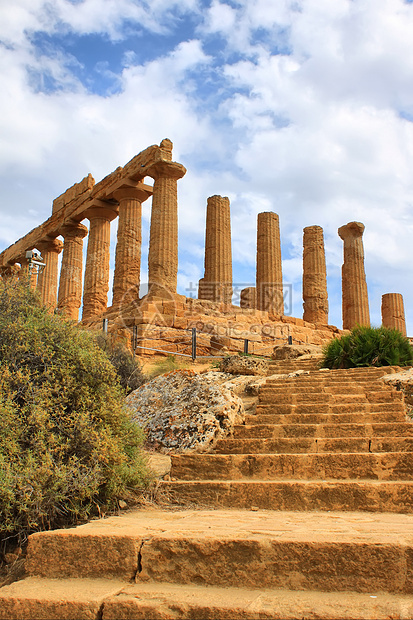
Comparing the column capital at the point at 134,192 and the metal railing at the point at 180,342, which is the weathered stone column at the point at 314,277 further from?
the column capital at the point at 134,192

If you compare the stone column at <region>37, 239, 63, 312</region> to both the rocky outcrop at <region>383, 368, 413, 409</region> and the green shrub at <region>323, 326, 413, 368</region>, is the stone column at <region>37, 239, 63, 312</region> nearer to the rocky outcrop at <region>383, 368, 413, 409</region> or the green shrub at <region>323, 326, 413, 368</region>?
the green shrub at <region>323, 326, 413, 368</region>

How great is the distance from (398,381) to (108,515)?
4.98m

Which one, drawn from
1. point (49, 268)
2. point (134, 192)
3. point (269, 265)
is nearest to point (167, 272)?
point (134, 192)

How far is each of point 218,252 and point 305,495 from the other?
721 inches

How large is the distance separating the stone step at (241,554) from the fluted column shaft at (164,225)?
51.9 feet

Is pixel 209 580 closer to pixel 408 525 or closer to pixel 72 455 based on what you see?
pixel 408 525

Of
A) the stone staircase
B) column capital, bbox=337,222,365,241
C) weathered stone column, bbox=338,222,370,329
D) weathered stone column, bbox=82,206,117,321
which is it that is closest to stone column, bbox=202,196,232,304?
weathered stone column, bbox=82,206,117,321

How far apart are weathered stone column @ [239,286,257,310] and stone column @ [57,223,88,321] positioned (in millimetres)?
7665

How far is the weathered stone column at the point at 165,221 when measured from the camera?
19.0 meters

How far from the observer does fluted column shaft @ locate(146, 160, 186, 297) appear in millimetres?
18969

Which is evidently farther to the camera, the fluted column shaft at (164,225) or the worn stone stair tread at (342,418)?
the fluted column shaft at (164,225)

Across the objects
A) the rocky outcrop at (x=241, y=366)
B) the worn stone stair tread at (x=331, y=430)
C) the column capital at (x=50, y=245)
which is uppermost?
the column capital at (x=50, y=245)

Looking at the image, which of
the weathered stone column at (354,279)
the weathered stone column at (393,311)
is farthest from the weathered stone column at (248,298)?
the weathered stone column at (393,311)

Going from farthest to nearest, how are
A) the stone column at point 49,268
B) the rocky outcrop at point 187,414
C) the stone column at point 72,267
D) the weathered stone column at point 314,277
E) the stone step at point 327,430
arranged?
the weathered stone column at point 314,277, the stone column at point 49,268, the stone column at point 72,267, the rocky outcrop at point 187,414, the stone step at point 327,430
